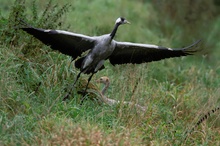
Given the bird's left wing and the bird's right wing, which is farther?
the bird's left wing

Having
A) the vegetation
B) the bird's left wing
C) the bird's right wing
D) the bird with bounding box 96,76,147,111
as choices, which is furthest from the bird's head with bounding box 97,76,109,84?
the bird's right wing

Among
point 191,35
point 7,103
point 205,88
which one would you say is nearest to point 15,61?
point 7,103

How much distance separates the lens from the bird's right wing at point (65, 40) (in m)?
8.11

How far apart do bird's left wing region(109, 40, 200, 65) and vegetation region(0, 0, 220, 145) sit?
0.19 meters

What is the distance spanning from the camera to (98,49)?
845 centimetres

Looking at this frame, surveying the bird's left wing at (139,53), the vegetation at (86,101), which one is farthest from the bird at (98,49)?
the vegetation at (86,101)

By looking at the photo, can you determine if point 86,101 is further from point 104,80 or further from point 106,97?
point 104,80

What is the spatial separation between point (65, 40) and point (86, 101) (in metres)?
0.90

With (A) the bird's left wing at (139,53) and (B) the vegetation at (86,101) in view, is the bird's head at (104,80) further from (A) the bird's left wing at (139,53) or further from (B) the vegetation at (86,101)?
(A) the bird's left wing at (139,53)

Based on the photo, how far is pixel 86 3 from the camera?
1458 centimetres

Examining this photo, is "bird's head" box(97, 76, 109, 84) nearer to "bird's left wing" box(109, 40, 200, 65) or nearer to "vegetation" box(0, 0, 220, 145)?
"vegetation" box(0, 0, 220, 145)

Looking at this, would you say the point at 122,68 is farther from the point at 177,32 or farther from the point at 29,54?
the point at 177,32

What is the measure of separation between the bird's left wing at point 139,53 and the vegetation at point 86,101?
191mm

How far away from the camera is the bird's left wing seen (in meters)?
8.66
